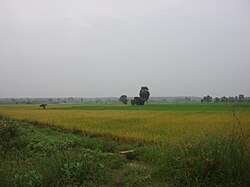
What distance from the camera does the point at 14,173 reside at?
5.92 meters

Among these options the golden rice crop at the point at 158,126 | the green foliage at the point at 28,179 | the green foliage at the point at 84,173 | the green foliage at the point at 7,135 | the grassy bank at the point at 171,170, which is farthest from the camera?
the green foliage at the point at 7,135

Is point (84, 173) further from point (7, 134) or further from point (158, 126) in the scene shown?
point (158, 126)

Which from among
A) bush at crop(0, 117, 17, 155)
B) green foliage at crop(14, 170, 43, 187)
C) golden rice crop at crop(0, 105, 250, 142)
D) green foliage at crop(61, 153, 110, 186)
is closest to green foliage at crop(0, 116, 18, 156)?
bush at crop(0, 117, 17, 155)

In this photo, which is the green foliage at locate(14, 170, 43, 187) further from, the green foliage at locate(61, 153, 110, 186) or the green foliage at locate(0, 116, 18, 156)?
the green foliage at locate(0, 116, 18, 156)

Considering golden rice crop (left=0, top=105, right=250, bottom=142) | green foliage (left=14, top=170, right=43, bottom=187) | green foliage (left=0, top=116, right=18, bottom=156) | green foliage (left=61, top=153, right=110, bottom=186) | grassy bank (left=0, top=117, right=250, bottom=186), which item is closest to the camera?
green foliage (left=14, top=170, right=43, bottom=187)

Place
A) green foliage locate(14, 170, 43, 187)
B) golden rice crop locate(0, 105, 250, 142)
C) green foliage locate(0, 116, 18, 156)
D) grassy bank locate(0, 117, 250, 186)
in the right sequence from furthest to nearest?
green foliage locate(0, 116, 18, 156) < golden rice crop locate(0, 105, 250, 142) < grassy bank locate(0, 117, 250, 186) < green foliage locate(14, 170, 43, 187)

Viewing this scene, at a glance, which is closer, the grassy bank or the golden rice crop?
the grassy bank

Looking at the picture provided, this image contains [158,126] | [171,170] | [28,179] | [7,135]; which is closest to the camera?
[28,179]

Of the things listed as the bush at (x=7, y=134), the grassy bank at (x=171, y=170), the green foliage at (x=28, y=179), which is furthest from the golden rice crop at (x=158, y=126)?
the bush at (x=7, y=134)

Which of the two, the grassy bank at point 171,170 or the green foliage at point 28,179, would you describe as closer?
the green foliage at point 28,179

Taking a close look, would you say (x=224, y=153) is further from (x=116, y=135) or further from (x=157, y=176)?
(x=116, y=135)

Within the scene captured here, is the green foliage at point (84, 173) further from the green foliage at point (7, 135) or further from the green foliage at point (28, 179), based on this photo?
the green foliage at point (7, 135)

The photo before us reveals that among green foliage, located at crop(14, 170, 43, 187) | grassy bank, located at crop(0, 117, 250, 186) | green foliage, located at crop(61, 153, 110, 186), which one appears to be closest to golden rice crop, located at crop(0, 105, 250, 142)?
grassy bank, located at crop(0, 117, 250, 186)

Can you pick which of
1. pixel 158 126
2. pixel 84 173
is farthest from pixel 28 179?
pixel 158 126
